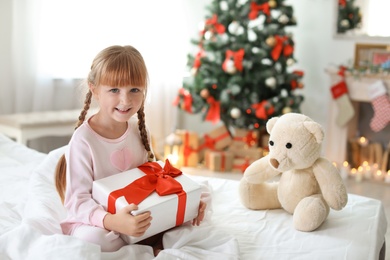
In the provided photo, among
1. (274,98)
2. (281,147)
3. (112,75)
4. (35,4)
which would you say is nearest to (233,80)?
(274,98)

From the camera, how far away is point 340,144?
399cm

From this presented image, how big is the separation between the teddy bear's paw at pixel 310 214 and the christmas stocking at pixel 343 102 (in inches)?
87.8

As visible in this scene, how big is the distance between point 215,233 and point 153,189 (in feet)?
0.87

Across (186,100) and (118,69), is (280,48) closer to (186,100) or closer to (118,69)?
(186,100)

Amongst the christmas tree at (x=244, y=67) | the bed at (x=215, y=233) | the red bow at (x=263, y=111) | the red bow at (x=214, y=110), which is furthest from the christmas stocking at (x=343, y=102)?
the bed at (x=215, y=233)

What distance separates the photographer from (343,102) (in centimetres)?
389

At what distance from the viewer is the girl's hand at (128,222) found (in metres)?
1.45

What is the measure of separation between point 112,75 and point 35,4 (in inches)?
98.0

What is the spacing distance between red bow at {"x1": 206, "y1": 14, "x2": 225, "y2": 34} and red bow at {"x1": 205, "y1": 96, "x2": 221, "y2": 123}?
50cm

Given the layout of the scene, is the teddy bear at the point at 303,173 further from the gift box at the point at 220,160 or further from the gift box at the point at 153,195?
the gift box at the point at 220,160

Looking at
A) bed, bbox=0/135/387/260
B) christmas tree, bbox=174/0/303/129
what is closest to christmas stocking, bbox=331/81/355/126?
christmas tree, bbox=174/0/303/129

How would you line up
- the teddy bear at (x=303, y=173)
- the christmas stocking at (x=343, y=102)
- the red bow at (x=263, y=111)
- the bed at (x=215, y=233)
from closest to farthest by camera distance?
the bed at (x=215, y=233) → the teddy bear at (x=303, y=173) → the red bow at (x=263, y=111) → the christmas stocking at (x=343, y=102)

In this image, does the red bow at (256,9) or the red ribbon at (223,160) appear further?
the red ribbon at (223,160)

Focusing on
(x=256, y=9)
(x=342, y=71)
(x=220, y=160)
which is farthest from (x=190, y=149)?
(x=342, y=71)
